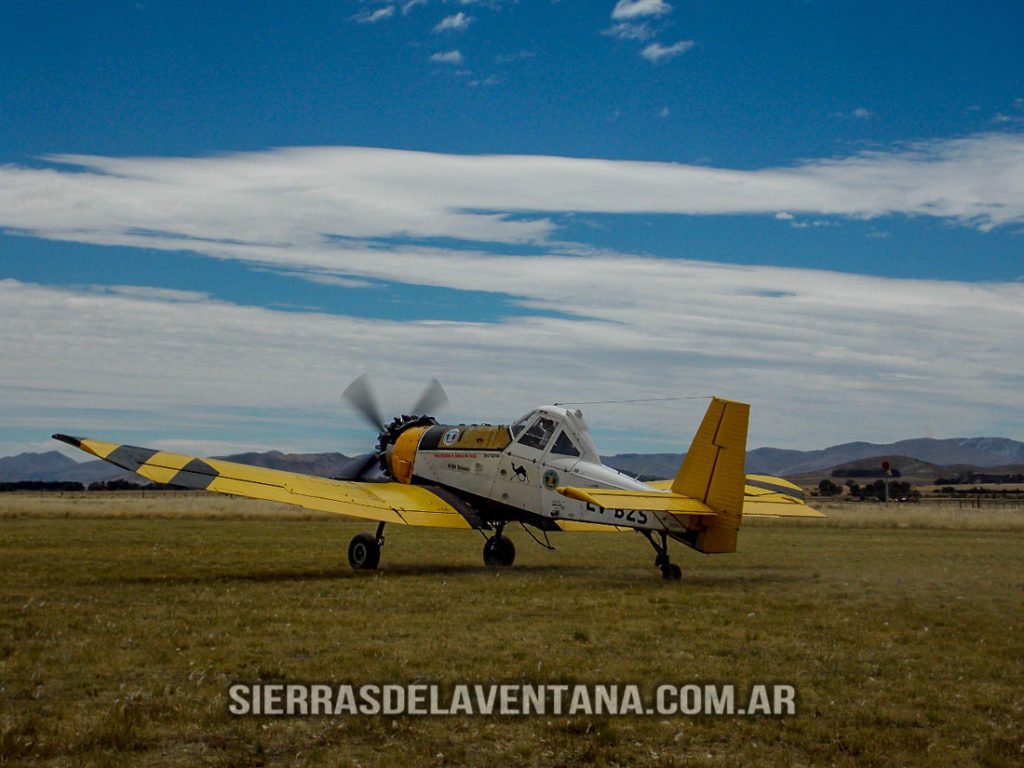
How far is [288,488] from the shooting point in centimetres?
1664

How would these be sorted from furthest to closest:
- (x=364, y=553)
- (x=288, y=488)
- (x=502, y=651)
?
(x=364, y=553), (x=288, y=488), (x=502, y=651)

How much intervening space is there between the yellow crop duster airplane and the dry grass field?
908 millimetres

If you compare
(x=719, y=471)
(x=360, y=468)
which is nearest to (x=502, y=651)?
(x=719, y=471)

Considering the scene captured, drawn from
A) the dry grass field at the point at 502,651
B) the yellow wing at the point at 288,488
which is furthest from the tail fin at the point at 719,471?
the yellow wing at the point at 288,488

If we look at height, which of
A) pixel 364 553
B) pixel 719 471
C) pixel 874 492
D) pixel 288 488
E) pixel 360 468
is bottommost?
pixel 364 553

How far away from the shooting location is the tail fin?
49.2 feet

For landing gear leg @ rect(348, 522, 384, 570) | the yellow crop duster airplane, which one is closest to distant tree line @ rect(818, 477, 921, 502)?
the yellow crop duster airplane

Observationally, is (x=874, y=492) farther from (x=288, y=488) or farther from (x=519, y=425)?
(x=288, y=488)

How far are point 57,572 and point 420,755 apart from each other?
11.5 m

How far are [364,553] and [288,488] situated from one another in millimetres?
1778

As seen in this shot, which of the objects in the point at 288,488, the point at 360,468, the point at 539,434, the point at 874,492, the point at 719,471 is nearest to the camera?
the point at 719,471

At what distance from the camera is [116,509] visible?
42000mm

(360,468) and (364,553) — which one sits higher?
(360,468)

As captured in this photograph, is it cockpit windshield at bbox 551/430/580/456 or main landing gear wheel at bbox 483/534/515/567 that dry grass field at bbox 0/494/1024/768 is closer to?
main landing gear wheel at bbox 483/534/515/567
